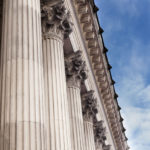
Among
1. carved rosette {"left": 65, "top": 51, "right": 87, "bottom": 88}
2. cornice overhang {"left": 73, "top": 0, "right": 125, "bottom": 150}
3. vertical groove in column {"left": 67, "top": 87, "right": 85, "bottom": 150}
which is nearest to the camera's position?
vertical groove in column {"left": 67, "top": 87, "right": 85, "bottom": 150}

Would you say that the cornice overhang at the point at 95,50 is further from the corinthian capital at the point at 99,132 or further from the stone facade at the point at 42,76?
the corinthian capital at the point at 99,132

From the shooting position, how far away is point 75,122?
2000 cm

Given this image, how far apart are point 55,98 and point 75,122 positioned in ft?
15.9

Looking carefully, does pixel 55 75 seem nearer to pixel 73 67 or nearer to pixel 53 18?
pixel 53 18

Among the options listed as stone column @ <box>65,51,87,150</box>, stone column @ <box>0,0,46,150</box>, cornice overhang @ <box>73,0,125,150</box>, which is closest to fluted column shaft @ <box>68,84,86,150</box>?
stone column @ <box>65,51,87,150</box>

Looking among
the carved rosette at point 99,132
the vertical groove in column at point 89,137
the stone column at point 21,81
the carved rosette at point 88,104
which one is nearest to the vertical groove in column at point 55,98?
the stone column at point 21,81

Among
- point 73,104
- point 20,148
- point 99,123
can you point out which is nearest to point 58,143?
point 20,148

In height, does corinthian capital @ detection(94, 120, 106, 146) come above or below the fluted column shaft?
above

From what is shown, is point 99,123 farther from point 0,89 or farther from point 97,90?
point 0,89

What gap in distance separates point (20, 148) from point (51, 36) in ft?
28.2

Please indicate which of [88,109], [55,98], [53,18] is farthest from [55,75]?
[88,109]

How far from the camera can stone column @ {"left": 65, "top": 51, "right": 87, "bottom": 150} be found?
1988 centimetres

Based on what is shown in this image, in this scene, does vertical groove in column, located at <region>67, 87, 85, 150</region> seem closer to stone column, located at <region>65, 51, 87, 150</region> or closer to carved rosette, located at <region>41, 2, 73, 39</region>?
stone column, located at <region>65, 51, 87, 150</region>

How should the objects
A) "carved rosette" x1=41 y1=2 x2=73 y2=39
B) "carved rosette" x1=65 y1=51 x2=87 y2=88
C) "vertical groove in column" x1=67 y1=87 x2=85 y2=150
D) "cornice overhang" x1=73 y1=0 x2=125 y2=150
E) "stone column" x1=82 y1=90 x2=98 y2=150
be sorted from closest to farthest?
1. "carved rosette" x1=41 y1=2 x2=73 y2=39
2. "vertical groove in column" x1=67 y1=87 x2=85 y2=150
3. "carved rosette" x1=65 y1=51 x2=87 y2=88
4. "cornice overhang" x1=73 y1=0 x2=125 y2=150
5. "stone column" x1=82 y1=90 x2=98 y2=150
